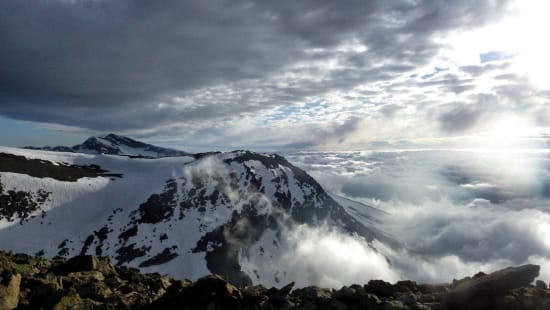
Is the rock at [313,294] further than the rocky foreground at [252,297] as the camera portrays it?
Yes

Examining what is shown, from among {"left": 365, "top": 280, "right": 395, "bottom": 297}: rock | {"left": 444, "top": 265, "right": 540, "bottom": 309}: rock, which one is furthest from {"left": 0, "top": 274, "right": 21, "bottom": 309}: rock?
{"left": 444, "top": 265, "right": 540, "bottom": 309}: rock

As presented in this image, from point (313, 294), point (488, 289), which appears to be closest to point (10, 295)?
point (313, 294)

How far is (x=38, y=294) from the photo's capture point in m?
15.1

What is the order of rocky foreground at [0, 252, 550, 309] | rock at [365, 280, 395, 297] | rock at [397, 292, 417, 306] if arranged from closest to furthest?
Result: 1. rocky foreground at [0, 252, 550, 309]
2. rock at [397, 292, 417, 306]
3. rock at [365, 280, 395, 297]

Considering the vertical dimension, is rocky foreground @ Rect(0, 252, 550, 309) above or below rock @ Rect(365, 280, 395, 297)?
above

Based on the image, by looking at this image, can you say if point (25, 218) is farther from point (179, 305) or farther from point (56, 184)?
point (179, 305)

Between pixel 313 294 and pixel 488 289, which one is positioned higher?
pixel 488 289

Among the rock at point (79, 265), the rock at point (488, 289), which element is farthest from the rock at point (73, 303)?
the rock at point (488, 289)

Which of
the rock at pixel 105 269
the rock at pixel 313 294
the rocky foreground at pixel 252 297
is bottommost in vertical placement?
the rock at pixel 105 269

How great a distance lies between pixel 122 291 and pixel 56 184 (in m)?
206

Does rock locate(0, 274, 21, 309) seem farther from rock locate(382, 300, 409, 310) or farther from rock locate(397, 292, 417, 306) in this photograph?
rock locate(397, 292, 417, 306)

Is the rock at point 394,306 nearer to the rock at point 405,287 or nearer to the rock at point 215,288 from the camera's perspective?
the rock at point 405,287

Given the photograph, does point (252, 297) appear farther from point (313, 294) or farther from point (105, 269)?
point (105, 269)

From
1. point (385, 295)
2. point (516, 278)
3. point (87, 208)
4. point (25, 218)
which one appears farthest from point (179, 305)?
point (87, 208)
